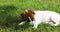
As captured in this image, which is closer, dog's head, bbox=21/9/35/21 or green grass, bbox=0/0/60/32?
dog's head, bbox=21/9/35/21

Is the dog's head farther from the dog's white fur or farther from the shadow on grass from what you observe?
the shadow on grass

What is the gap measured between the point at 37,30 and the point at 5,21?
3.39ft

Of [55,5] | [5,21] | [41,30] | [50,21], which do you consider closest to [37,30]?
[41,30]

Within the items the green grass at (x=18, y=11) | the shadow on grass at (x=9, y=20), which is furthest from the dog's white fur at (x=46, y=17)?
the shadow on grass at (x=9, y=20)

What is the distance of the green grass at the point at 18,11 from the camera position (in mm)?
6320

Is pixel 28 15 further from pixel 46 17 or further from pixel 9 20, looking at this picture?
pixel 9 20

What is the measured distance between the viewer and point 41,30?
247 inches

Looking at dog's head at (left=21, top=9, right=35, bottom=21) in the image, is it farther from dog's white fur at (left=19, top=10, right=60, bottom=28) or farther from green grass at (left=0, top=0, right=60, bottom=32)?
green grass at (left=0, top=0, right=60, bottom=32)

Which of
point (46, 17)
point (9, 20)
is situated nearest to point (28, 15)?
point (46, 17)

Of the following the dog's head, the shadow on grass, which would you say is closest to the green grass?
the shadow on grass

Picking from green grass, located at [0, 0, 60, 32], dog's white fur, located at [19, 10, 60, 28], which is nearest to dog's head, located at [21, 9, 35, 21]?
dog's white fur, located at [19, 10, 60, 28]

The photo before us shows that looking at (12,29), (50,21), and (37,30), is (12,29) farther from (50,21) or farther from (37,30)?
(50,21)

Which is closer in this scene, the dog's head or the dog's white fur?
the dog's head

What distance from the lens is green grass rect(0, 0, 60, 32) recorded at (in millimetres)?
6320
